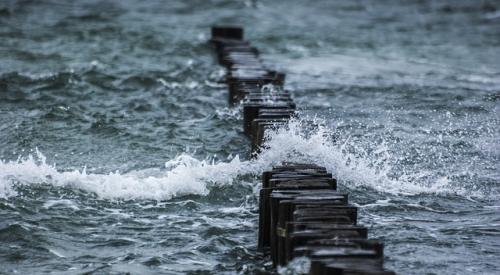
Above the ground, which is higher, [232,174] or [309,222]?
[309,222]

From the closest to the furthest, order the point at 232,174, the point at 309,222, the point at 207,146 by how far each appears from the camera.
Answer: the point at 309,222
the point at 232,174
the point at 207,146

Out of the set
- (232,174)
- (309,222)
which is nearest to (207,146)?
(232,174)

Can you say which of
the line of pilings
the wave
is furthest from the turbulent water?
the line of pilings

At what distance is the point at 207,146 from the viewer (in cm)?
1430

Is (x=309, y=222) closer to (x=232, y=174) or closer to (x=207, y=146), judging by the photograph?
(x=232, y=174)

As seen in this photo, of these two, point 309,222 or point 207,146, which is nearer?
point 309,222

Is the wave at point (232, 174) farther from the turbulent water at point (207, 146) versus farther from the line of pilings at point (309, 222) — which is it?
the line of pilings at point (309, 222)

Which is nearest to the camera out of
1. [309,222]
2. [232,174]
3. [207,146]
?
[309,222]

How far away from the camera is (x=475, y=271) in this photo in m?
9.45

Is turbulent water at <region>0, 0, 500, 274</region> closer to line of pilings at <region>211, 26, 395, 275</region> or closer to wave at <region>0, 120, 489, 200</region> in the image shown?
wave at <region>0, 120, 489, 200</region>

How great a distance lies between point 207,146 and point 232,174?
1766 millimetres

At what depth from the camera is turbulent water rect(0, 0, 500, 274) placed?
33.4 feet

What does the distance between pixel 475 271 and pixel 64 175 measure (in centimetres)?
515

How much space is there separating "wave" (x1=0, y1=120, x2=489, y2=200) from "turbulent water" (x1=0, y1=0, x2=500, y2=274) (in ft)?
0.08
